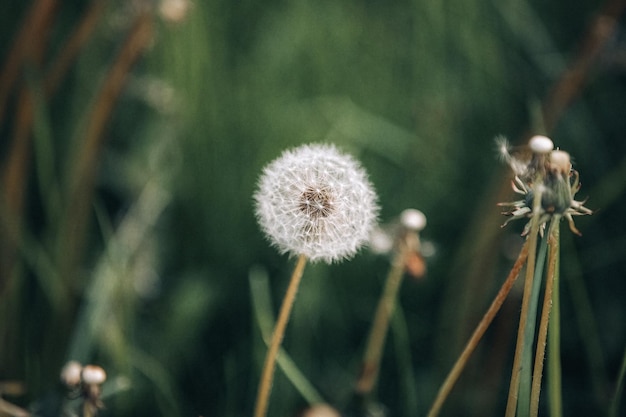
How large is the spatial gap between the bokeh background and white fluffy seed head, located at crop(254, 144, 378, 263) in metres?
0.24

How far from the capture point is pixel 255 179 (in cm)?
175

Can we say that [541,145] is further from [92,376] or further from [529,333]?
[92,376]

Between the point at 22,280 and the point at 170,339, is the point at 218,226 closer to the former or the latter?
the point at 170,339

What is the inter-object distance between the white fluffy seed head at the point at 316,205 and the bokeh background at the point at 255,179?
236 millimetres

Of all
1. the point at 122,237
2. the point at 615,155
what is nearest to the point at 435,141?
the point at 615,155

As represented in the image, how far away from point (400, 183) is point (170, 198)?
63cm

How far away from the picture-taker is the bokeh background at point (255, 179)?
1.35m

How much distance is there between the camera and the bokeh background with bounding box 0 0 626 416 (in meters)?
1.35

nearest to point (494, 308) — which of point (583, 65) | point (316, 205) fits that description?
point (316, 205)

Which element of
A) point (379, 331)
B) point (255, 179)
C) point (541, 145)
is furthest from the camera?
point (255, 179)

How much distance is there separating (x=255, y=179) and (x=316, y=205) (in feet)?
2.81

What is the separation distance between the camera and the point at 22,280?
1.45m

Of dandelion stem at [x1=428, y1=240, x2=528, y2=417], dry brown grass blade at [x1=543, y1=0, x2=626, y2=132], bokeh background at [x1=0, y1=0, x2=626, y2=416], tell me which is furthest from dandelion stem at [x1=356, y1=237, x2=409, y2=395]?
dry brown grass blade at [x1=543, y1=0, x2=626, y2=132]

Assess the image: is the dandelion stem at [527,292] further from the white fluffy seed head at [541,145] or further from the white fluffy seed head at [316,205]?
the white fluffy seed head at [316,205]
